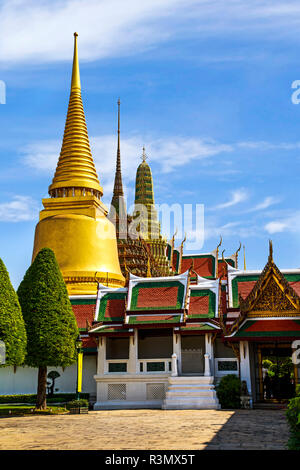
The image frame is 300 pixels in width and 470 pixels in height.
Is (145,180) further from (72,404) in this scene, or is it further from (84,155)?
(72,404)

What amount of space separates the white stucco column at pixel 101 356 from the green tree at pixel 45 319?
2.56 metres

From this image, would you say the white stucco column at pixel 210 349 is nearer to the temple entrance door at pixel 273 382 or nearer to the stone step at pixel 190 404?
the temple entrance door at pixel 273 382

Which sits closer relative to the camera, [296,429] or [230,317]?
[296,429]

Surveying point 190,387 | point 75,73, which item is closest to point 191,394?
point 190,387

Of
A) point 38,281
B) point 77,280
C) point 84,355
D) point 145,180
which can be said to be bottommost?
point 84,355

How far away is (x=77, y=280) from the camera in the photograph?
133 ft

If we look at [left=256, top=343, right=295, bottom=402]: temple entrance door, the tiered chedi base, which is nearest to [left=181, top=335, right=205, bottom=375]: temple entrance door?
[left=256, top=343, right=295, bottom=402]: temple entrance door

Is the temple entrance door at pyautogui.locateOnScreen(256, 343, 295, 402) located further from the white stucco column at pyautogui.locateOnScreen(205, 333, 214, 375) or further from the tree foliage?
the tree foliage

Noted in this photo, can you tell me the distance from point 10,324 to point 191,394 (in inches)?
316

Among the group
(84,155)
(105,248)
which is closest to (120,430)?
(105,248)

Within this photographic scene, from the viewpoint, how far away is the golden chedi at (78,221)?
4122cm

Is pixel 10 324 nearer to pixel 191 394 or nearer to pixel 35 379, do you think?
pixel 191 394

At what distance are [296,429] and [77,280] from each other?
3232cm
